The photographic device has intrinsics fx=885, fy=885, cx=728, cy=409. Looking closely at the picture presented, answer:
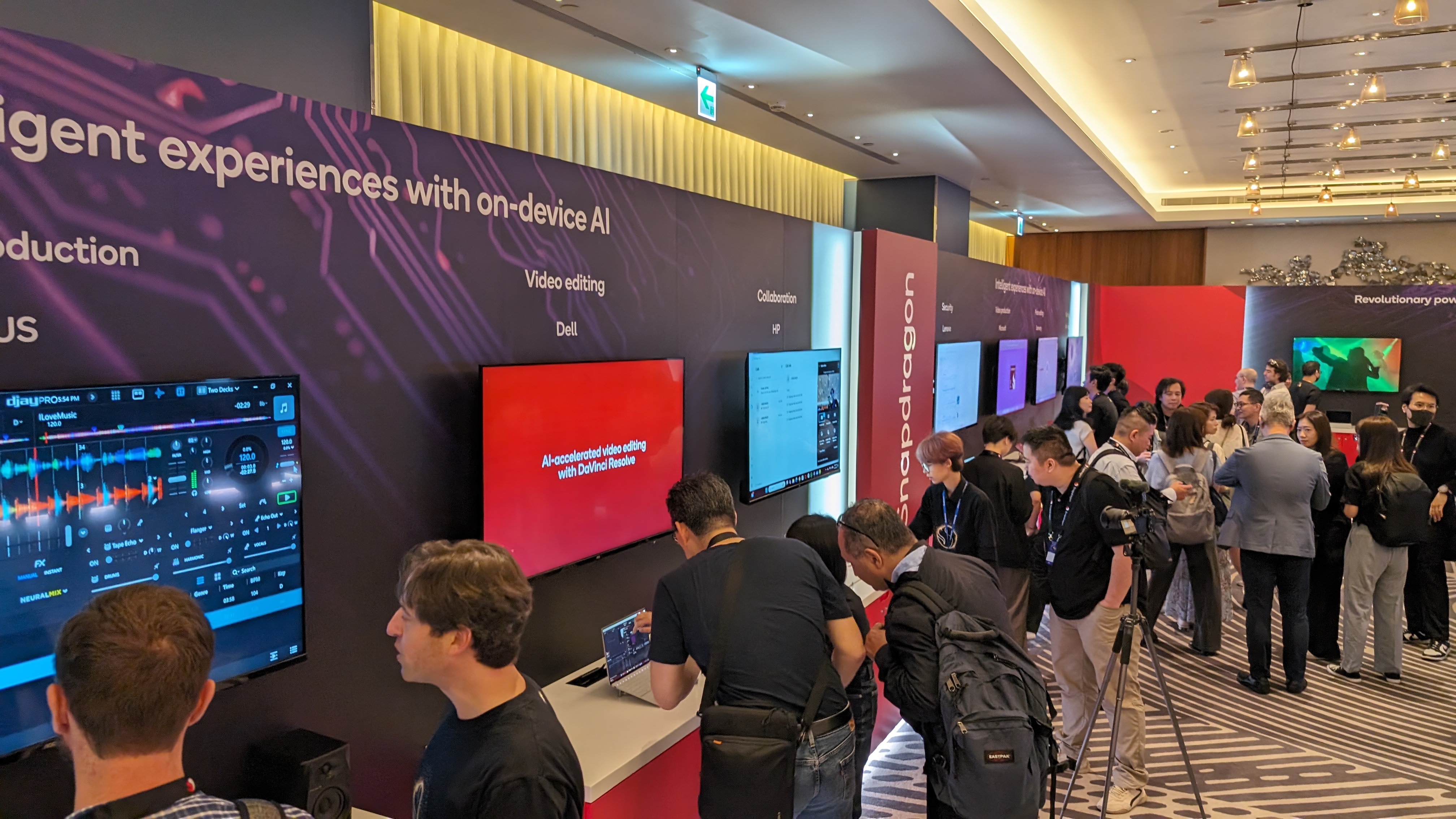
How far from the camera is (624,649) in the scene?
2924mm

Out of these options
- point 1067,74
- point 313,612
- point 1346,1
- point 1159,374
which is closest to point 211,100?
point 313,612

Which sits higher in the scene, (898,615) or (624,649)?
(898,615)

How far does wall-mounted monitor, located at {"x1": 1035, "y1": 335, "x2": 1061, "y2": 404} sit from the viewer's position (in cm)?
989

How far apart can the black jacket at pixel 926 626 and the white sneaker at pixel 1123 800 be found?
5.46 ft

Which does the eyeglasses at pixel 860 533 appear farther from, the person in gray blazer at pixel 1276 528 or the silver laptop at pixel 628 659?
the person in gray blazer at pixel 1276 528

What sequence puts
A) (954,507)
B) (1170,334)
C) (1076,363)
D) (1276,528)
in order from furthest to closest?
(1170,334) < (1076,363) < (1276,528) < (954,507)

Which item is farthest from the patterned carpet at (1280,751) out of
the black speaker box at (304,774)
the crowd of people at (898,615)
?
the black speaker box at (304,774)

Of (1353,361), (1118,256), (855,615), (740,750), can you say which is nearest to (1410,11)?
(855,615)

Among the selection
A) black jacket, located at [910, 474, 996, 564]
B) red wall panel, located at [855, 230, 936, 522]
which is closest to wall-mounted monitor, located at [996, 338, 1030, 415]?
red wall panel, located at [855, 230, 936, 522]

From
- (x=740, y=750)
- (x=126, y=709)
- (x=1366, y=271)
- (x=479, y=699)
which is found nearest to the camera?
(x=126, y=709)

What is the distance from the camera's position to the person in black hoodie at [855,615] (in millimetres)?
2654

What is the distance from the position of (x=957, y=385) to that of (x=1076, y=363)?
19.9 feet

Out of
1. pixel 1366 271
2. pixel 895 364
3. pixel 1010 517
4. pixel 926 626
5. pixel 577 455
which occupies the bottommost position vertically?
pixel 1010 517

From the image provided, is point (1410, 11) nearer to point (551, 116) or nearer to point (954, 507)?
point (954, 507)
